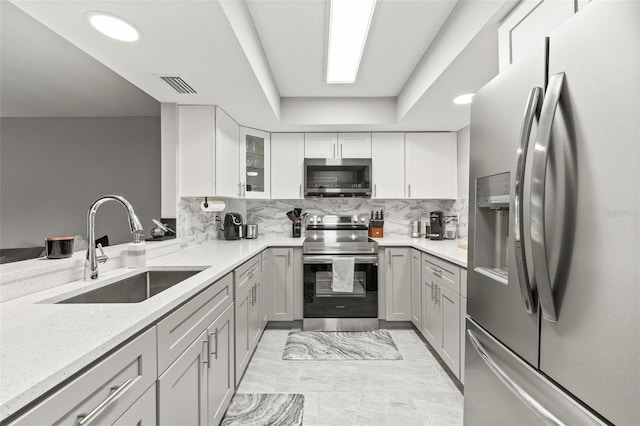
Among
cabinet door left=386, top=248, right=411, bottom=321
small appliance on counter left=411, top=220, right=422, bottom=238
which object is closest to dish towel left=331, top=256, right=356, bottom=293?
cabinet door left=386, top=248, right=411, bottom=321

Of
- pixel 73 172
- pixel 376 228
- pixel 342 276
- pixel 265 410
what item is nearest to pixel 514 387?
pixel 265 410

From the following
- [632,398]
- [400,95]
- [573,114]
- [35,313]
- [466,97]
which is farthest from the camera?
[400,95]

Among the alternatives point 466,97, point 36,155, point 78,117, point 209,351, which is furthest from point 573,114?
point 36,155

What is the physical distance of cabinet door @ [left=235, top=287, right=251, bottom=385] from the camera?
1.81m

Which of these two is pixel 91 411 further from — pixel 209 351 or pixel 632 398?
pixel 632 398

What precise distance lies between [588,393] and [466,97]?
7.19 ft

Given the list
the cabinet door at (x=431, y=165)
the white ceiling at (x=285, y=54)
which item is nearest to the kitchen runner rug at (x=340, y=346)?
the cabinet door at (x=431, y=165)

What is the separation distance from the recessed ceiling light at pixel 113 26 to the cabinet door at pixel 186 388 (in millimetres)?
1555

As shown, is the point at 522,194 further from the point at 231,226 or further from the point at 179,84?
the point at 231,226

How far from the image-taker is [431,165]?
10.8 feet

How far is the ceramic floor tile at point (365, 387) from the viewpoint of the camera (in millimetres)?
1655

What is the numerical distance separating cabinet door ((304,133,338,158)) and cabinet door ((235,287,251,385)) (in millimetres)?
1807

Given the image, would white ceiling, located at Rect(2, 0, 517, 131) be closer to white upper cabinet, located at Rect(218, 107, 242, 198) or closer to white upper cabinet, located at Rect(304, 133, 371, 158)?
white upper cabinet, located at Rect(218, 107, 242, 198)

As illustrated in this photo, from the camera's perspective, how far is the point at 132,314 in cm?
86
